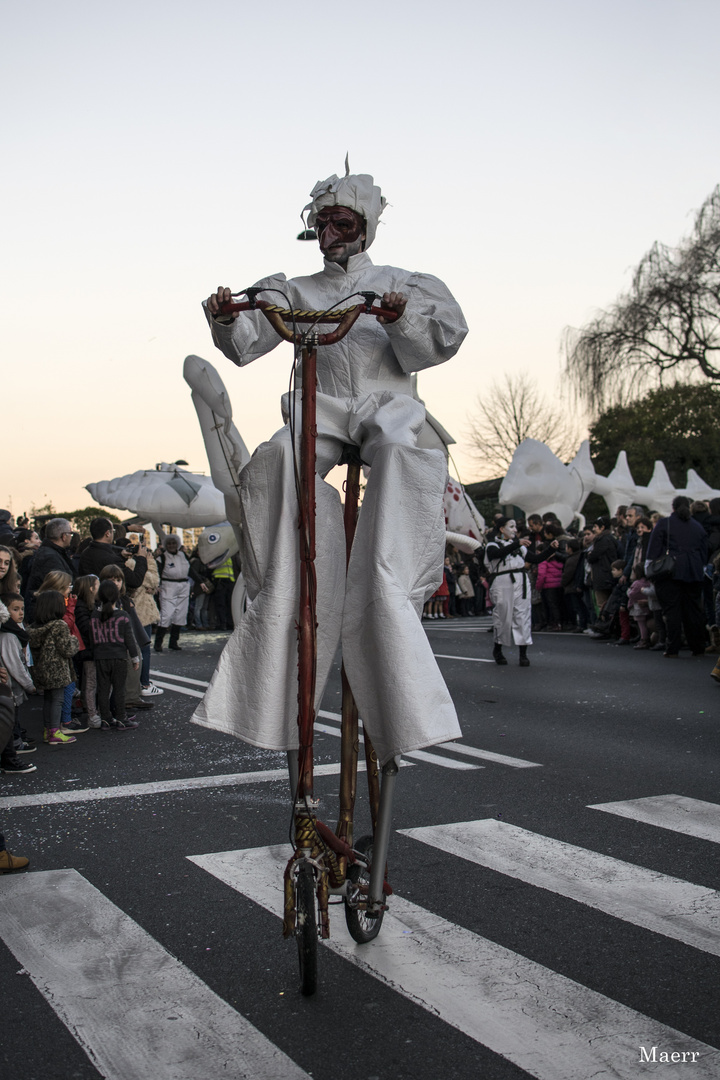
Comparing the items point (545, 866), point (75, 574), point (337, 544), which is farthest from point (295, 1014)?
point (75, 574)

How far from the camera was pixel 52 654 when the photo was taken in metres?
8.48

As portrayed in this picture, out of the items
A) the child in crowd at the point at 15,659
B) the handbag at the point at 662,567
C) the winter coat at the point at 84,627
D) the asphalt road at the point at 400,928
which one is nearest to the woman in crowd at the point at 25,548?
the winter coat at the point at 84,627

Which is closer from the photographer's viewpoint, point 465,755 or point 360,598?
point 360,598

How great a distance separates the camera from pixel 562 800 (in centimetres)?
586

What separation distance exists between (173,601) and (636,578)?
7.36m

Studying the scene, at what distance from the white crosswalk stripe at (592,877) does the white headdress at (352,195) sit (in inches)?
104

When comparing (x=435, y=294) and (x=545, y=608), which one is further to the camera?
(x=545, y=608)

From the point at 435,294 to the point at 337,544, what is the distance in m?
0.99

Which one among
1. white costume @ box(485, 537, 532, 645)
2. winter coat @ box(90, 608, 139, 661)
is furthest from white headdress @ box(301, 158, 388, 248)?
white costume @ box(485, 537, 532, 645)

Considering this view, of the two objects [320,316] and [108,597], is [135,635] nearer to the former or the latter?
[108,597]

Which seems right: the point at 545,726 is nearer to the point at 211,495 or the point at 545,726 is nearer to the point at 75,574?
the point at 75,574

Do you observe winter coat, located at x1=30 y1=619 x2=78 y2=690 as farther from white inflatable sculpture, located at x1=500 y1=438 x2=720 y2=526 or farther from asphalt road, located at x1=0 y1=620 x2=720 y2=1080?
white inflatable sculpture, located at x1=500 y1=438 x2=720 y2=526

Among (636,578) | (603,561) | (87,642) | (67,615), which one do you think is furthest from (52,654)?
(603,561)

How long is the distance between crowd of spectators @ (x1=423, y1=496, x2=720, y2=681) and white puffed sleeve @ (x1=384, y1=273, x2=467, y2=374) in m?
7.87
